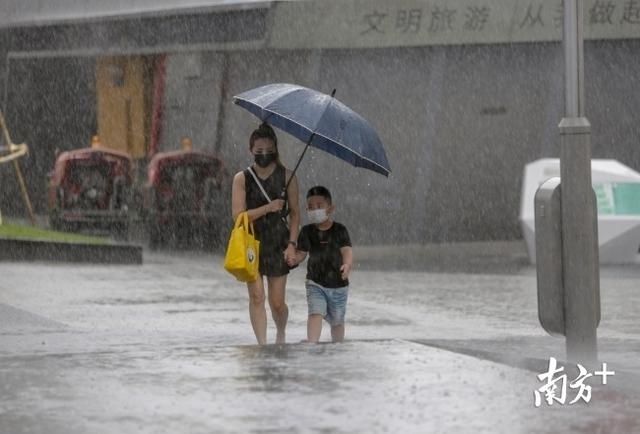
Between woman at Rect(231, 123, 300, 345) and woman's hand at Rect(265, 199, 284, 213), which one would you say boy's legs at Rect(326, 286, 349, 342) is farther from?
woman's hand at Rect(265, 199, 284, 213)

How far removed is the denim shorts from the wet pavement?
0.39 metres

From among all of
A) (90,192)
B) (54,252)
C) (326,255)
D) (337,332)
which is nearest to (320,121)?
(326,255)

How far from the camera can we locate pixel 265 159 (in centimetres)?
1214

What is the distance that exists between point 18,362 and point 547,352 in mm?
4148

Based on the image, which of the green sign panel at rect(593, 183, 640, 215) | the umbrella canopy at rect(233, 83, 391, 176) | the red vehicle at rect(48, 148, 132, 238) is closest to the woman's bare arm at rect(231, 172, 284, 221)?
the umbrella canopy at rect(233, 83, 391, 176)

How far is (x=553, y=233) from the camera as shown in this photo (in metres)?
11.2

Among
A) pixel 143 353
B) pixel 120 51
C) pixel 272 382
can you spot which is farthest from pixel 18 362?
pixel 120 51

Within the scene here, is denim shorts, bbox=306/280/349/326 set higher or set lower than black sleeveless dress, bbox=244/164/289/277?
lower

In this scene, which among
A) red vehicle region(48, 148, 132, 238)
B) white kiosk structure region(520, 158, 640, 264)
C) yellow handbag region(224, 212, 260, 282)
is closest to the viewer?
yellow handbag region(224, 212, 260, 282)

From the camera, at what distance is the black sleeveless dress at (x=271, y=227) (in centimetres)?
1217

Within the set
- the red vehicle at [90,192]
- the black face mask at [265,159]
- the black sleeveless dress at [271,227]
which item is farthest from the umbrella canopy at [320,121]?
the red vehicle at [90,192]

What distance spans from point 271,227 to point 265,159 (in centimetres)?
48

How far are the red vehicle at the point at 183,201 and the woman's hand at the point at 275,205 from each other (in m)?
15.3

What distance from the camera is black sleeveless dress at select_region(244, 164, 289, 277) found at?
1217 cm
